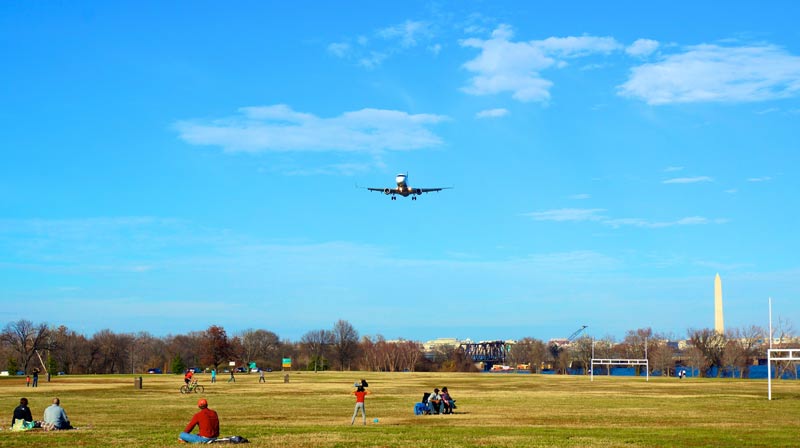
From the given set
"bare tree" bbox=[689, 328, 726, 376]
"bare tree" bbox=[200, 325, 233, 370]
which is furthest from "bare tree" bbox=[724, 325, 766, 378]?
"bare tree" bbox=[200, 325, 233, 370]

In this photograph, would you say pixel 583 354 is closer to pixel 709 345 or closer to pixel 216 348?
pixel 709 345

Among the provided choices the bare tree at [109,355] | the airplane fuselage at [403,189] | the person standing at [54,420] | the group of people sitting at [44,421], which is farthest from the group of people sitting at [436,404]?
the bare tree at [109,355]

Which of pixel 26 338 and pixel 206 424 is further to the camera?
pixel 26 338

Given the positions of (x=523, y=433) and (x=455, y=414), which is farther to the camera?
(x=455, y=414)

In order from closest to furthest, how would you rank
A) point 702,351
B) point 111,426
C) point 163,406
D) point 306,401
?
point 111,426, point 163,406, point 306,401, point 702,351

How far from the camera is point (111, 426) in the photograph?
113ft

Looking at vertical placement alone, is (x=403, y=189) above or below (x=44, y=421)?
above

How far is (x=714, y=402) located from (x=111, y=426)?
3556 centimetres

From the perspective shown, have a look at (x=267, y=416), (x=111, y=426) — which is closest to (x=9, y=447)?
(x=111, y=426)

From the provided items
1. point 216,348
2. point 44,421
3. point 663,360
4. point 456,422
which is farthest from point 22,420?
point 663,360

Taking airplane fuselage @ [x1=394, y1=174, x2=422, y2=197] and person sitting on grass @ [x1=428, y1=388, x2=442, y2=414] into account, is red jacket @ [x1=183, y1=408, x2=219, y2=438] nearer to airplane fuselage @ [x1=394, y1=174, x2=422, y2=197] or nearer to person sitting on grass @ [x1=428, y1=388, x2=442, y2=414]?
person sitting on grass @ [x1=428, y1=388, x2=442, y2=414]

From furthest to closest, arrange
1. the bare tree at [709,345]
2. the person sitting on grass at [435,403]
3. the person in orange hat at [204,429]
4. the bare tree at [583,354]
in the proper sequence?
the bare tree at [583,354]
the bare tree at [709,345]
the person sitting on grass at [435,403]
the person in orange hat at [204,429]

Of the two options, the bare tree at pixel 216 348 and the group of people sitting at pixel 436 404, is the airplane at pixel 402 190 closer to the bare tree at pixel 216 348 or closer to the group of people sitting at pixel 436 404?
the group of people sitting at pixel 436 404

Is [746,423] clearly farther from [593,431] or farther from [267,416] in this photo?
[267,416]
